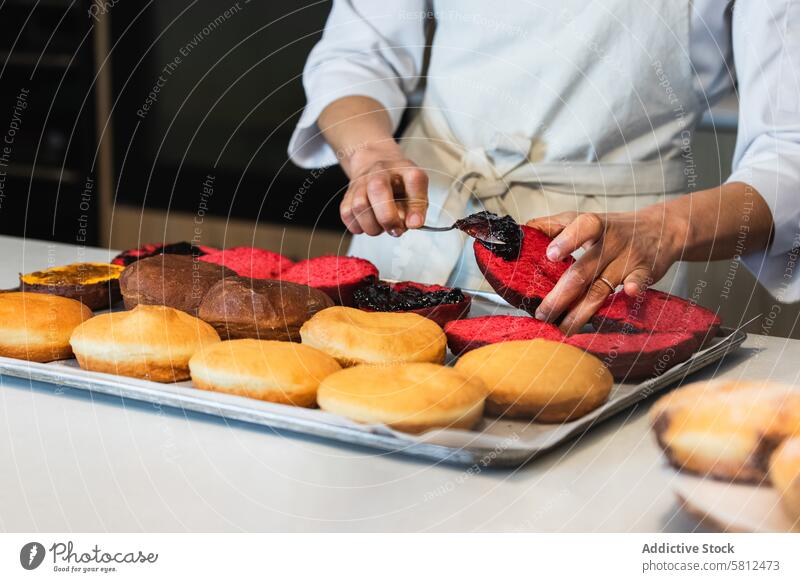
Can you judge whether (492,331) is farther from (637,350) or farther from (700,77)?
(700,77)

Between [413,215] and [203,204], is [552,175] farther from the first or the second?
[203,204]

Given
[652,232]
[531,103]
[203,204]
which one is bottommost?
[652,232]

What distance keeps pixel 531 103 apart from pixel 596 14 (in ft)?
0.38

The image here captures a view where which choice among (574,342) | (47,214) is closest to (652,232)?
(574,342)

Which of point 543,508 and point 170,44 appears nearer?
point 543,508

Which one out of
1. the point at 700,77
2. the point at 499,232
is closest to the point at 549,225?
the point at 499,232

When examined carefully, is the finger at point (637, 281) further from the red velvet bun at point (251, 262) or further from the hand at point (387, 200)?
the red velvet bun at point (251, 262)

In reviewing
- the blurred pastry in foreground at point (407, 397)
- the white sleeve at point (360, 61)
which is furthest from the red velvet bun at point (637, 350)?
the white sleeve at point (360, 61)

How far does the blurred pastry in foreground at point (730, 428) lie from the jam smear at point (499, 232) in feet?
0.74

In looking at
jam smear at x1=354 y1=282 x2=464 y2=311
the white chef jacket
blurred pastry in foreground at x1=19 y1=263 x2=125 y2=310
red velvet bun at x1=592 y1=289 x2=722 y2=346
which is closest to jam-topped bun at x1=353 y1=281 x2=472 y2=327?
jam smear at x1=354 y1=282 x2=464 y2=311

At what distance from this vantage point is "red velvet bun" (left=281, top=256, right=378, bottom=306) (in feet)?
2.31

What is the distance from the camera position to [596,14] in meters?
0.88
